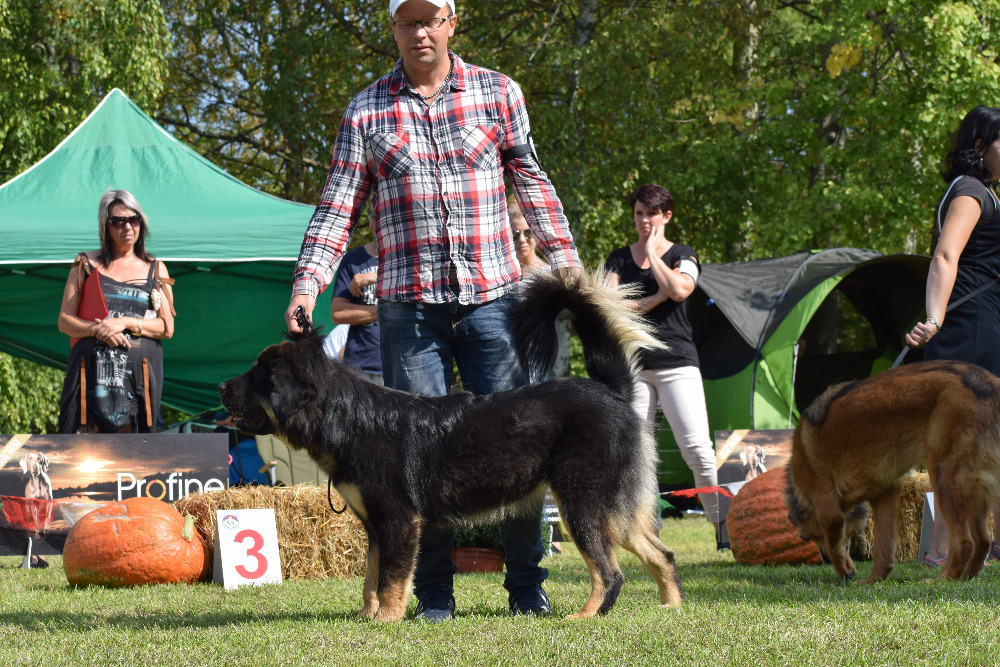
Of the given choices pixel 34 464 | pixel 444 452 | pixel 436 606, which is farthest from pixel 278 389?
pixel 34 464

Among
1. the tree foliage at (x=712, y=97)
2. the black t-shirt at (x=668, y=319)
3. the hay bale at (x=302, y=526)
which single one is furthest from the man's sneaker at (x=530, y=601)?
the tree foliage at (x=712, y=97)

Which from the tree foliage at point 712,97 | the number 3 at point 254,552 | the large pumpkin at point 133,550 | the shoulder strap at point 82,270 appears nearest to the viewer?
the large pumpkin at point 133,550

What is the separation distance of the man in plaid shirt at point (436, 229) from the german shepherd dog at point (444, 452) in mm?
256

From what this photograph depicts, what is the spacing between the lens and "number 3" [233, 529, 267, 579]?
5.67 metres

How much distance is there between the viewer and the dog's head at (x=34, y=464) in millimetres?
7035

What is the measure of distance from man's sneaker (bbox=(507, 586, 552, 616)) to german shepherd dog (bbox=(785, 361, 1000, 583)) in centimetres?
184

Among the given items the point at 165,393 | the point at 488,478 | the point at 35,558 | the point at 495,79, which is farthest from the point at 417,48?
the point at 165,393

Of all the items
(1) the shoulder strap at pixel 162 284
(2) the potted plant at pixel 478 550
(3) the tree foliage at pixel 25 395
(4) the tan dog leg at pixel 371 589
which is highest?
(1) the shoulder strap at pixel 162 284

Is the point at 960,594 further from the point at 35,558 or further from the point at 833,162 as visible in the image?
the point at 833,162

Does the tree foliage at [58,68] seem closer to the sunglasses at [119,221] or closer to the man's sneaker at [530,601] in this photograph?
the sunglasses at [119,221]

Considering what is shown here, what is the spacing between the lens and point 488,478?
12.9 feet

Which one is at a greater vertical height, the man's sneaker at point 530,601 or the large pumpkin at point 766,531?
the man's sneaker at point 530,601

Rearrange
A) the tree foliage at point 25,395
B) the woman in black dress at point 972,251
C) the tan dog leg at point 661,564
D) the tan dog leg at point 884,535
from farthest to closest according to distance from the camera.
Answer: the tree foliage at point 25,395, the tan dog leg at point 884,535, the woman in black dress at point 972,251, the tan dog leg at point 661,564

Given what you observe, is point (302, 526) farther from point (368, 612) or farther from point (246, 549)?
point (368, 612)
